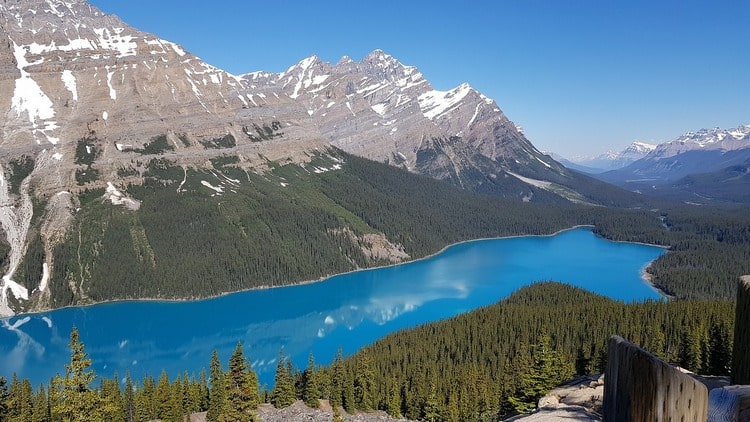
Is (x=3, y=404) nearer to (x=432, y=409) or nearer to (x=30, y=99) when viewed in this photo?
(x=432, y=409)

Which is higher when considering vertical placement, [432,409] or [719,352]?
[719,352]

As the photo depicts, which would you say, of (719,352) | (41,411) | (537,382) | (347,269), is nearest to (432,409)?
(537,382)

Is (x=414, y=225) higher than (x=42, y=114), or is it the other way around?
(x=42, y=114)

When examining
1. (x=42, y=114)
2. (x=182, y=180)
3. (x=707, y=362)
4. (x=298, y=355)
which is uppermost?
(x=42, y=114)

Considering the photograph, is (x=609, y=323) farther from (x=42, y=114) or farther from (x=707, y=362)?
(x=42, y=114)

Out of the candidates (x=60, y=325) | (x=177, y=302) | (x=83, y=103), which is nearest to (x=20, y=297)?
(x=60, y=325)

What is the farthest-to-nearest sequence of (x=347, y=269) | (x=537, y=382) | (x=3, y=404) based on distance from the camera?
1. (x=347, y=269)
2. (x=3, y=404)
3. (x=537, y=382)

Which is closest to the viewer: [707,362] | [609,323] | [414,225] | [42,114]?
[707,362]

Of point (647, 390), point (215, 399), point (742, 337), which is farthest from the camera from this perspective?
point (215, 399)
